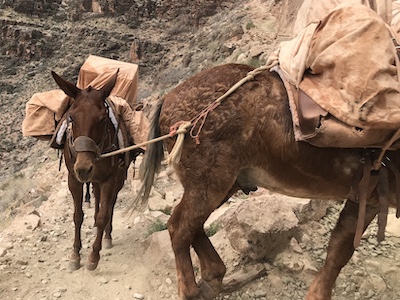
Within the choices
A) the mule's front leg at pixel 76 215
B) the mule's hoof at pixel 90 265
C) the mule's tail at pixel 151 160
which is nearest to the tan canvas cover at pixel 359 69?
the mule's tail at pixel 151 160

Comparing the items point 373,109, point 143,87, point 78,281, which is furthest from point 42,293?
point 143,87

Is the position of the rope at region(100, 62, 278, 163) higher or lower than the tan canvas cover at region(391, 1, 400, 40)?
lower

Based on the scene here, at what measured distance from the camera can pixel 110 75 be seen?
18.5 feet

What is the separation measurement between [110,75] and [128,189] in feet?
10.7

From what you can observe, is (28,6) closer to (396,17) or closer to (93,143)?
(93,143)

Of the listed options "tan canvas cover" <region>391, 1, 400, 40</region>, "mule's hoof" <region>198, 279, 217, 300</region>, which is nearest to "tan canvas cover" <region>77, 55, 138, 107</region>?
"mule's hoof" <region>198, 279, 217, 300</region>

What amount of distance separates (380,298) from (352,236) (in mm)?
944

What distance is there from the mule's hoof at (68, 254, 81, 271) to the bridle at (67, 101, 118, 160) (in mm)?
1228

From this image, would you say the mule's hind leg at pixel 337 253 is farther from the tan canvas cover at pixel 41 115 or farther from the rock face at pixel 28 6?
the rock face at pixel 28 6

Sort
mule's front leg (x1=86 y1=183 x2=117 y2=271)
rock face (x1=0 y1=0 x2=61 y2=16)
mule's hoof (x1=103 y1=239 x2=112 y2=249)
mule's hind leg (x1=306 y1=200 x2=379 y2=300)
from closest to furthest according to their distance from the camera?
mule's hind leg (x1=306 y1=200 x2=379 y2=300) → mule's front leg (x1=86 y1=183 x2=117 y2=271) → mule's hoof (x1=103 y1=239 x2=112 y2=249) → rock face (x1=0 y1=0 x2=61 y2=16)

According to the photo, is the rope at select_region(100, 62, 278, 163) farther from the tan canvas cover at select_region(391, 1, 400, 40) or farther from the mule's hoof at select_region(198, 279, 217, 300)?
the mule's hoof at select_region(198, 279, 217, 300)

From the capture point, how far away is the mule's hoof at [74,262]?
485cm

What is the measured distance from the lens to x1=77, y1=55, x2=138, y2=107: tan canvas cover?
223 inches

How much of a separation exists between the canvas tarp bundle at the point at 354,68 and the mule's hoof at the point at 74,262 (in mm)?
3257
